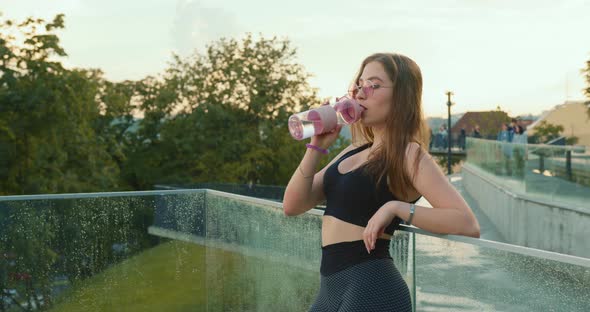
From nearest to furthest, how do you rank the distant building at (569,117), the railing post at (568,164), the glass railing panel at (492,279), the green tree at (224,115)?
the glass railing panel at (492,279) < the railing post at (568,164) < the green tree at (224,115) < the distant building at (569,117)

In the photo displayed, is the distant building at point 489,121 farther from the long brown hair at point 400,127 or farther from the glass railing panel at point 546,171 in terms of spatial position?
the long brown hair at point 400,127

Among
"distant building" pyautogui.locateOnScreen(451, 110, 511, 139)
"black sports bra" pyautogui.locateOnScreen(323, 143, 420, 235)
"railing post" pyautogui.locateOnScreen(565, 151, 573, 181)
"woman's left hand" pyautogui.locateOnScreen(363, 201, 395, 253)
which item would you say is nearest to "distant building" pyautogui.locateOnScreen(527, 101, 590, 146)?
"distant building" pyautogui.locateOnScreen(451, 110, 511, 139)

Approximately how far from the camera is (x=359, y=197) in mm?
2527

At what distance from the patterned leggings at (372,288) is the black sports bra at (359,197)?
0.13 m

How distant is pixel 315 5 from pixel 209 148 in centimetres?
3115

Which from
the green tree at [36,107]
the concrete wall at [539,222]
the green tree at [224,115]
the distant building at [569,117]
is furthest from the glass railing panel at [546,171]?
the distant building at [569,117]

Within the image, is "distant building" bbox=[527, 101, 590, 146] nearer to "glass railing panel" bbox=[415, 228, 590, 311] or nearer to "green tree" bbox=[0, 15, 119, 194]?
"green tree" bbox=[0, 15, 119, 194]

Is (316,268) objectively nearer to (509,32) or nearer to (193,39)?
(193,39)

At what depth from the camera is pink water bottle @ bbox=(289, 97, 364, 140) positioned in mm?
2469

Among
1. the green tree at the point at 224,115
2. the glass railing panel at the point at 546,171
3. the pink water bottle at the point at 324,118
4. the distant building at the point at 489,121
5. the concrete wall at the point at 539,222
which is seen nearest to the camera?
the pink water bottle at the point at 324,118

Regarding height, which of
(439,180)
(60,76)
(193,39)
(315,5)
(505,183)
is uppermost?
(315,5)

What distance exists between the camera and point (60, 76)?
3014 centimetres

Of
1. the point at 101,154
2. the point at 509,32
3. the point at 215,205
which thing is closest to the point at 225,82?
the point at 101,154

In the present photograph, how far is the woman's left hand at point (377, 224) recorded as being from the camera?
237 centimetres
